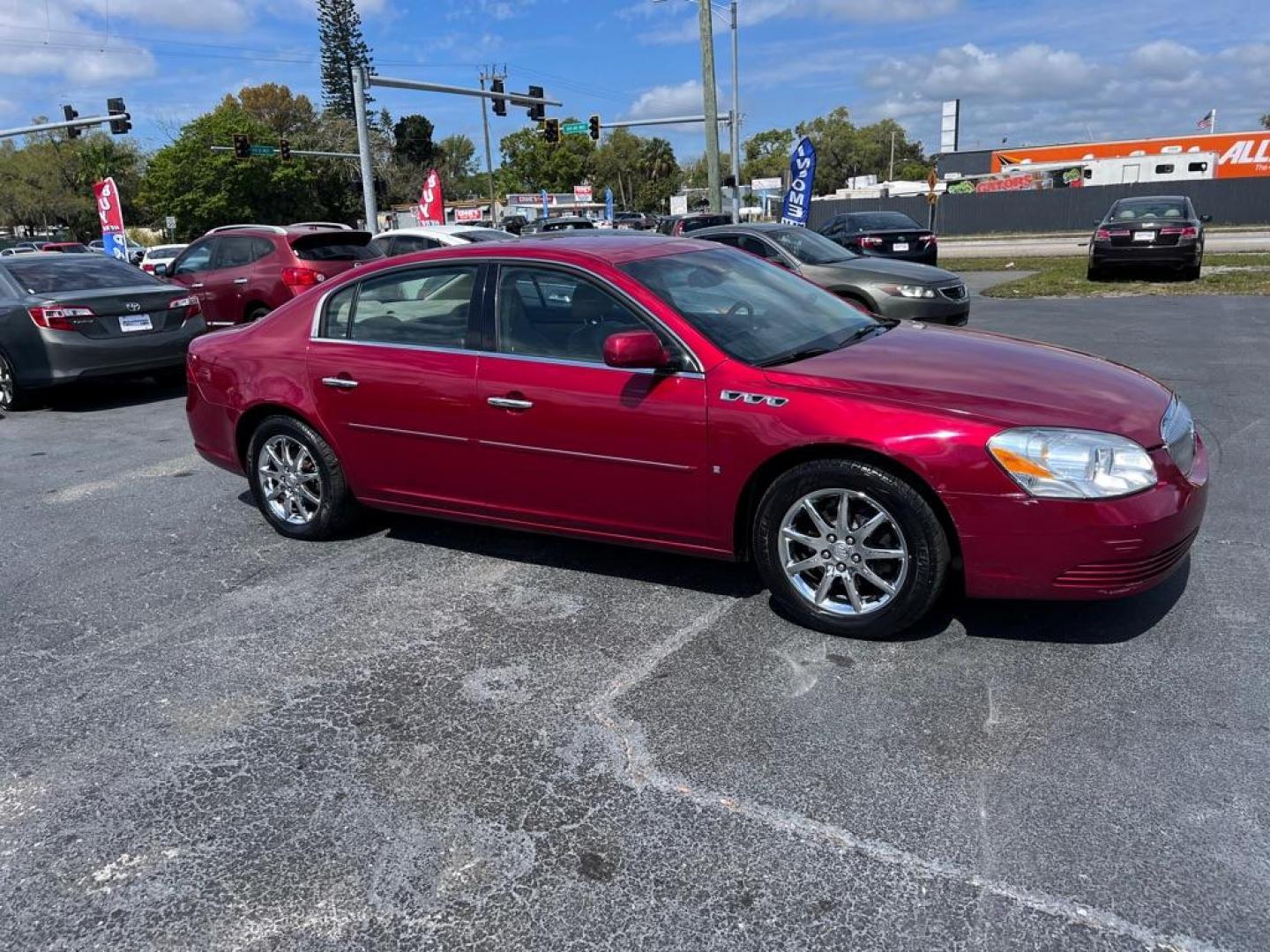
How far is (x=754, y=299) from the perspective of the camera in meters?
4.64

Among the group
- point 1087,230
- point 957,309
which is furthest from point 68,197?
point 957,309

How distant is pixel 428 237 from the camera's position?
43.9 ft

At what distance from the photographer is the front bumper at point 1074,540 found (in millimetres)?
3365

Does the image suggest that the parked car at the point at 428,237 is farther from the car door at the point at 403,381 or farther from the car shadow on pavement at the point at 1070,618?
the car shadow on pavement at the point at 1070,618

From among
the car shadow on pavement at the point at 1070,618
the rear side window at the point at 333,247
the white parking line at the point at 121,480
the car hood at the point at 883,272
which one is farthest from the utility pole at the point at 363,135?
the car shadow on pavement at the point at 1070,618

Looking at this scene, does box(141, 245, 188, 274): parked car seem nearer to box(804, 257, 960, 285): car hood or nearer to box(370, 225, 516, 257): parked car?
box(370, 225, 516, 257): parked car

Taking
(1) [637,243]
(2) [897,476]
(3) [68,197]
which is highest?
(3) [68,197]

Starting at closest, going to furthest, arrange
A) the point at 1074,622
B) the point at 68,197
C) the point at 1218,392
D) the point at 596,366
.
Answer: the point at 1074,622 → the point at 596,366 → the point at 1218,392 → the point at 68,197

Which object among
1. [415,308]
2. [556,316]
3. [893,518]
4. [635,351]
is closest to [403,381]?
[415,308]

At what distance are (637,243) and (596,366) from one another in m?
0.93

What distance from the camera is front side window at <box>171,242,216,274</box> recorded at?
40.9ft

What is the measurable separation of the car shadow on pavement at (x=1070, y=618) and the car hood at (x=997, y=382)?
0.77 metres

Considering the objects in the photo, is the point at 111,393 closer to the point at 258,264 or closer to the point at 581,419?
the point at 258,264

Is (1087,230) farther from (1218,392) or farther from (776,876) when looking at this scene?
(776,876)
